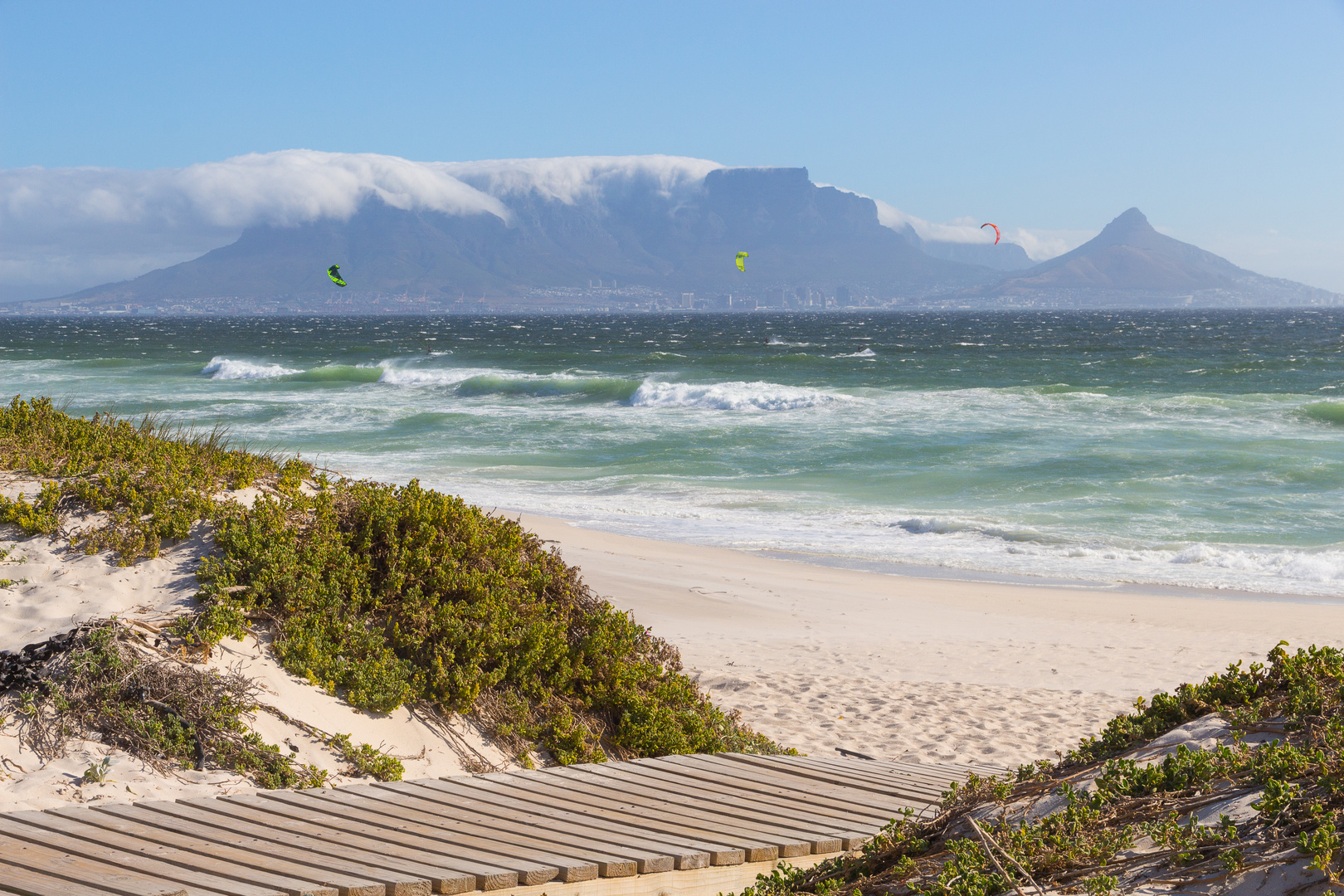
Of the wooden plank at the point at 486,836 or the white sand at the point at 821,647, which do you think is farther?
the white sand at the point at 821,647

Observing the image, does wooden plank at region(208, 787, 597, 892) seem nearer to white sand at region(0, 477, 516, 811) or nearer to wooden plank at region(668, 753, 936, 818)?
white sand at region(0, 477, 516, 811)

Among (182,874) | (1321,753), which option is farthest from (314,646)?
(1321,753)

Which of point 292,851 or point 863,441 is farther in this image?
point 863,441

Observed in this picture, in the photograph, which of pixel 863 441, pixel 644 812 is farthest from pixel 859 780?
pixel 863 441

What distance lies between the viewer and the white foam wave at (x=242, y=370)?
4819cm

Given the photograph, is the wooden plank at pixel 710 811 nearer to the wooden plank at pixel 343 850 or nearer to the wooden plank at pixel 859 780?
the wooden plank at pixel 859 780

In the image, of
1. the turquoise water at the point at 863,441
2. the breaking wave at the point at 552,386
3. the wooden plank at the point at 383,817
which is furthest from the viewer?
the breaking wave at the point at 552,386

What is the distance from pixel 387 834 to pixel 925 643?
22.7 feet

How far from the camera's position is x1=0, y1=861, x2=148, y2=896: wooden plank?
280cm

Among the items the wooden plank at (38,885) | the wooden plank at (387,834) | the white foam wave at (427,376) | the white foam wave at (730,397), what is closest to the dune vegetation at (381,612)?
the wooden plank at (387,834)

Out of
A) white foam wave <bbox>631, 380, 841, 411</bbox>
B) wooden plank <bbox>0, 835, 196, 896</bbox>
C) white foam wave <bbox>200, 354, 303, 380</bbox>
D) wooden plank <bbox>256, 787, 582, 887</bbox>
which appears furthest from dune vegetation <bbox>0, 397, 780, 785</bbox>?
white foam wave <bbox>200, 354, 303, 380</bbox>

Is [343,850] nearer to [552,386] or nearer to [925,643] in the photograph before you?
[925,643]

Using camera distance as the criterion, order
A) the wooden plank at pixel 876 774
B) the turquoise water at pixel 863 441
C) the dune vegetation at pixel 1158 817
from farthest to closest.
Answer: the turquoise water at pixel 863 441
the wooden plank at pixel 876 774
the dune vegetation at pixel 1158 817

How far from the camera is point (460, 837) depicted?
3377mm
